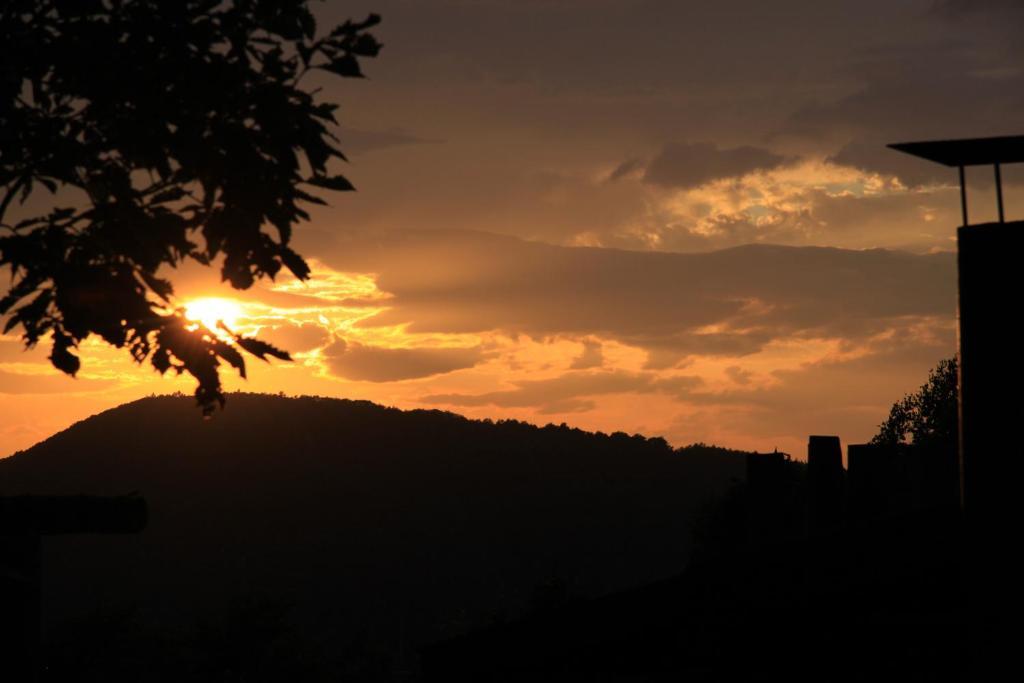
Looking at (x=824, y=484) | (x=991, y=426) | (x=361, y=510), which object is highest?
(x=991, y=426)

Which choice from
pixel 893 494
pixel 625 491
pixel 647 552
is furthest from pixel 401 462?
pixel 893 494

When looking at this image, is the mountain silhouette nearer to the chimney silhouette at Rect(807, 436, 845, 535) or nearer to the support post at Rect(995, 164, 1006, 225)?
the chimney silhouette at Rect(807, 436, 845, 535)

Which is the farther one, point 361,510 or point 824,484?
point 361,510

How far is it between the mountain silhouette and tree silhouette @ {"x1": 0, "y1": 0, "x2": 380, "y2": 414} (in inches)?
4923

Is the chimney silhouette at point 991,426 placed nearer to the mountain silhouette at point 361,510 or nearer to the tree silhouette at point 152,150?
the tree silhouette at point 152,150

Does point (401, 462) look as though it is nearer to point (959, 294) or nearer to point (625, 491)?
point (625, 491)

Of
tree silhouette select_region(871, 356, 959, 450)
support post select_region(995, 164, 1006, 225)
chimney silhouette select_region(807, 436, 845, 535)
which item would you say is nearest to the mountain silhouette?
tree silhouette select_region(871, 356, 959, 450)

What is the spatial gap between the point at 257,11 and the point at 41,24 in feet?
4.49

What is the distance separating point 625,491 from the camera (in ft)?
549

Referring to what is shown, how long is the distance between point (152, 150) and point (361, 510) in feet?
559

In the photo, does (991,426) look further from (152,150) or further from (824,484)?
(152,150)

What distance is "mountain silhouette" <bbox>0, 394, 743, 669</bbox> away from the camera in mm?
144500

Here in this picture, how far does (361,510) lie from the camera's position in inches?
6880

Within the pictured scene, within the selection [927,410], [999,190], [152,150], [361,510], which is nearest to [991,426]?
[999,190]
